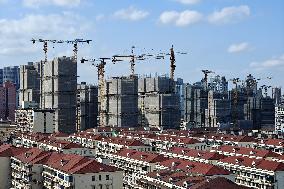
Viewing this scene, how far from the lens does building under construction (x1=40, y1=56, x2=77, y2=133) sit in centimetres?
18038

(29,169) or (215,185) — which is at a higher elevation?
(215,185)

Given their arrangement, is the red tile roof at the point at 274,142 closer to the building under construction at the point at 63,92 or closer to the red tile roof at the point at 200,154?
the red tile roof at the point at 200,154

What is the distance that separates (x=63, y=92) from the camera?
18162cm

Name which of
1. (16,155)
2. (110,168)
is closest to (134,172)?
(110,168)

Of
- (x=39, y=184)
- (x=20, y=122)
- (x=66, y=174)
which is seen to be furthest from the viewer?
(x=20, y=122)

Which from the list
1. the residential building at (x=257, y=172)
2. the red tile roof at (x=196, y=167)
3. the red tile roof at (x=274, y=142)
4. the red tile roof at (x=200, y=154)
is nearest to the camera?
the red tile roof at (x=196, y=167)

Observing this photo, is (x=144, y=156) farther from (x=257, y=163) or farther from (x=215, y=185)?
(x=215, y=185)

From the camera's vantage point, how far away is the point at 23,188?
8144 centimetres

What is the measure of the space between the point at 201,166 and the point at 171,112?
411ft

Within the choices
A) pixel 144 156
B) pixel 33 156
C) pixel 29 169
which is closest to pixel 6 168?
pixel 33 156

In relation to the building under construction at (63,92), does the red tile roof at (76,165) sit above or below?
below

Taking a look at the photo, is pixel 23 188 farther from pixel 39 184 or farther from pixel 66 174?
pixel 66 174

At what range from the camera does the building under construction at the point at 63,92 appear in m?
180

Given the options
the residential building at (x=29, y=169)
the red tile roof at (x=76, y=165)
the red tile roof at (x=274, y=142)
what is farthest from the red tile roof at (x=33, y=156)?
the red tile roof at (x=274, y=142)
